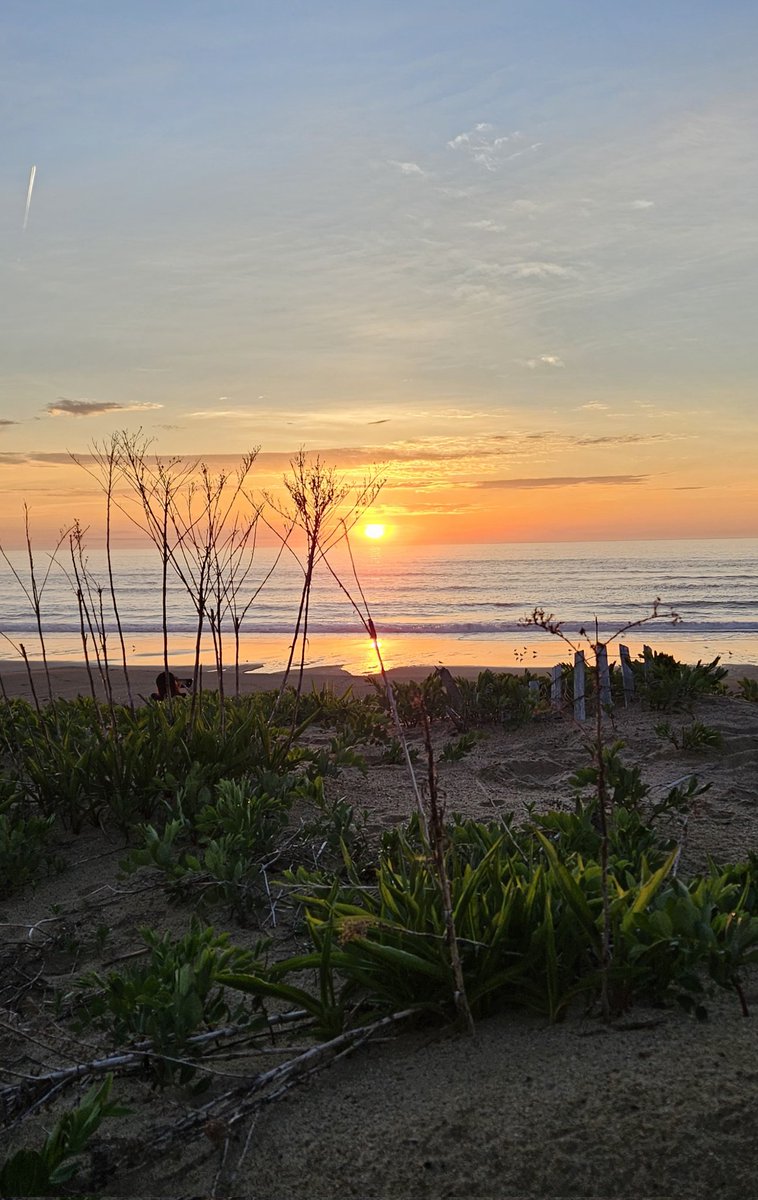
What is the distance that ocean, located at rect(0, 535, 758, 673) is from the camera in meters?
23.8

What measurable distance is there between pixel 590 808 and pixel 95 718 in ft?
12.6

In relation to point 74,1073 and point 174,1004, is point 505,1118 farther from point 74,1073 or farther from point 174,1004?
point 74,1073

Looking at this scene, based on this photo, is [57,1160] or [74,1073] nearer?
[57,1160]

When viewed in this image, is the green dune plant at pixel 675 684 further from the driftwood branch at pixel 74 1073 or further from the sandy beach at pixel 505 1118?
the driftwood branch at pixel 74 1073

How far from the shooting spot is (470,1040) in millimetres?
2740

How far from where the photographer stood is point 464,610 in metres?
37.4

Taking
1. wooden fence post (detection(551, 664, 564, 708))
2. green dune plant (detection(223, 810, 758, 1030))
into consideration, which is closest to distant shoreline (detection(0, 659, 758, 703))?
wooden fence post (detection(551, 664, 564, 708))

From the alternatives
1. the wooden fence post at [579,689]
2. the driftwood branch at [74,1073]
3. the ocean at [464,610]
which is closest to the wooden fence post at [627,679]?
the wooden fence post at [579,689]

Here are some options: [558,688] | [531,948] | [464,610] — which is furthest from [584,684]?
[464,610]

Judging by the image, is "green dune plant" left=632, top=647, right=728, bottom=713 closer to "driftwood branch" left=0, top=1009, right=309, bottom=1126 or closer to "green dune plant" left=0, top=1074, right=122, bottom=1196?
"driftwood branch" left=0, top=1009, right=309, bottom=1126

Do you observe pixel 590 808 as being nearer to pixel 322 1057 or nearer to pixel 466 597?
pixel 322 1057

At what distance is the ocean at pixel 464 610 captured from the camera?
2375cm

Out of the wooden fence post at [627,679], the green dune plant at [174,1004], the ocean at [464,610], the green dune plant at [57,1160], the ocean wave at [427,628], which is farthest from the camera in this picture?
the ocean wave at [427,628]

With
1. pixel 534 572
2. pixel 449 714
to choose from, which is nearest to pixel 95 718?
pixel 449 714
